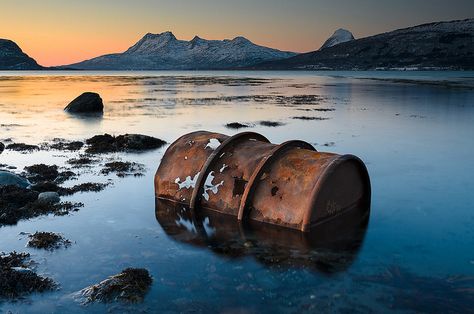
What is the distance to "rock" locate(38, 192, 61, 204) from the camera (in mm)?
10038

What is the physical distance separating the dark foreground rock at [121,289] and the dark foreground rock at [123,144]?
10769 mm

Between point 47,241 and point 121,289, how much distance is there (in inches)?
92.9

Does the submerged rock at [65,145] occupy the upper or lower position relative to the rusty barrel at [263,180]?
lower

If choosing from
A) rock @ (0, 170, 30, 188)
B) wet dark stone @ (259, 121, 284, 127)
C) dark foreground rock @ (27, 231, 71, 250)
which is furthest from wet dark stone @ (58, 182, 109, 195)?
wet dark stone @ (259, 121, 284, 127)

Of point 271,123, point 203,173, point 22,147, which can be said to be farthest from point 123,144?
point 271,123

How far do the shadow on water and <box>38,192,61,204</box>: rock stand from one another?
8.00 feet

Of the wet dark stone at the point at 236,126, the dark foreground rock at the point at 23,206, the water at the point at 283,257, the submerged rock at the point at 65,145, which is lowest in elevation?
the water at the point at 283,257

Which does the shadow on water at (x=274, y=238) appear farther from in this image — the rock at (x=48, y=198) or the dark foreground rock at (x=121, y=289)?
the rock at (x=48, y=198)

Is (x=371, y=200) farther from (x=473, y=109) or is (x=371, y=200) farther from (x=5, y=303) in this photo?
(x=473, y=109)

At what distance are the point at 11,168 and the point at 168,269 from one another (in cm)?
894

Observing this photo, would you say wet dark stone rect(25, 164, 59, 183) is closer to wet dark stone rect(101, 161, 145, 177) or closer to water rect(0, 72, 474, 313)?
water rect(0, 72, 474, 313)

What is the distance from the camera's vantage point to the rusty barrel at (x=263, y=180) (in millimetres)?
8266

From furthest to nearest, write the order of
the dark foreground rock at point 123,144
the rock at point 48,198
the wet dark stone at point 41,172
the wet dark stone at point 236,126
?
1. the wet dark stone at point 236,126
2. the dark foreground rock at point 123,144
3. the wet dark stone at point 41,172
4. the rock at point 48,198

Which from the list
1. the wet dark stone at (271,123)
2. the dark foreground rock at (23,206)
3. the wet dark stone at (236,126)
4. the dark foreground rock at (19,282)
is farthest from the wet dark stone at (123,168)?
the wet dark stone at (271,123)
